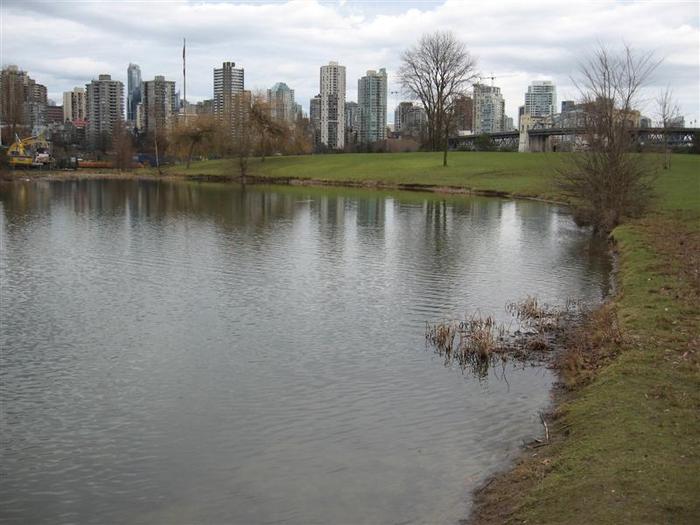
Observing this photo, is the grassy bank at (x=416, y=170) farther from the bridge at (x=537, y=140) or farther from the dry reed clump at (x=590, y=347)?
the dry reed clump at (x=590, y=347)

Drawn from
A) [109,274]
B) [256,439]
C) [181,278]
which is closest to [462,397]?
[256,439]

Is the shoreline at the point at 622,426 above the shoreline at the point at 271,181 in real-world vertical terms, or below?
below

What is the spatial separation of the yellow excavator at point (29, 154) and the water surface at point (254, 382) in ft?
269

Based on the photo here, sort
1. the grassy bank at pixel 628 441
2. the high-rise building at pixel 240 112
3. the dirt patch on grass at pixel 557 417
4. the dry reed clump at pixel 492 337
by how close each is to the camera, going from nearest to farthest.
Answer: the grassy bank at pixel 628 441 → the dirt patch on grass at pixel 557 417 → the dry reed clump at pixel 492 337 → the high-rise building at pixel 240 112

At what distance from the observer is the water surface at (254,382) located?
10.0 metres

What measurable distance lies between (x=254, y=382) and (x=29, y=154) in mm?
113392

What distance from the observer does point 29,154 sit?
116m

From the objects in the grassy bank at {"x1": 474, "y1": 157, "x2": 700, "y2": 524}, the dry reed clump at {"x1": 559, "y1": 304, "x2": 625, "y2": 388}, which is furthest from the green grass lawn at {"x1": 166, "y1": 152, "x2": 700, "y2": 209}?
the grassy bank at {"x1": 474, "y1": 157, "x2": 700, "y2": 524}

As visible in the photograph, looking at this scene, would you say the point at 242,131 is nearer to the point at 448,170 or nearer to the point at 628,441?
the point at 448,170

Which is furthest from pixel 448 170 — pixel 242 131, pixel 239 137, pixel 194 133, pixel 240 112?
pixel 194 133

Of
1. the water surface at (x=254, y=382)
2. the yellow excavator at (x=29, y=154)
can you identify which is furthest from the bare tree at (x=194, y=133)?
the water surface at (x=254, y=382)

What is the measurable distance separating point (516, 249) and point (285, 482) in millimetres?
24953

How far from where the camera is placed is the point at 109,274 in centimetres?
2550

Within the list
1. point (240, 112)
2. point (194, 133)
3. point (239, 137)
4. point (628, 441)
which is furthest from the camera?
point (194, 133)
